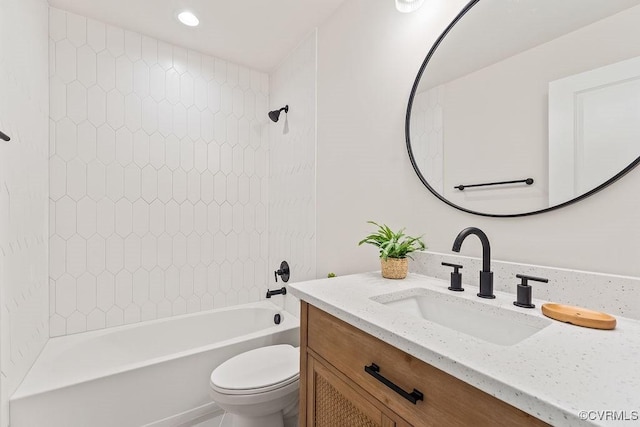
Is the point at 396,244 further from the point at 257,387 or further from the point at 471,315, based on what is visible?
the point at 257,387

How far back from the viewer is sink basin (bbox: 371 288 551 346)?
2.52 feet

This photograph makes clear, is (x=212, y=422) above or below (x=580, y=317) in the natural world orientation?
below

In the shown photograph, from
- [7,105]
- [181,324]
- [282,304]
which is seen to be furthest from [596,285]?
[181,324]

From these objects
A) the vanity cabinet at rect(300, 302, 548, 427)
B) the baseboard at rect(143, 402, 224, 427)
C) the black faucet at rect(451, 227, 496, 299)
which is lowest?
the baseboard at rect(143, 402, 224, 427)

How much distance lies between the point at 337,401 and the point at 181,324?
1.69 m

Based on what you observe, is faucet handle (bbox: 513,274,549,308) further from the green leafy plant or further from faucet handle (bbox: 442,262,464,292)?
the green leafy plant

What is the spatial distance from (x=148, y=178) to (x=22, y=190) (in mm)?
760

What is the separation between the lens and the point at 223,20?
186cm

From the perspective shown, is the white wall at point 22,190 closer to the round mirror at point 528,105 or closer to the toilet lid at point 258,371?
the toilet lid at point 258,371

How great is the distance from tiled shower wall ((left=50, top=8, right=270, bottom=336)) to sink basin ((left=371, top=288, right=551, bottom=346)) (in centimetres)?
173

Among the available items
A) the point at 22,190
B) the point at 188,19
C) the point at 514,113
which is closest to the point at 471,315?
the point at 514,113

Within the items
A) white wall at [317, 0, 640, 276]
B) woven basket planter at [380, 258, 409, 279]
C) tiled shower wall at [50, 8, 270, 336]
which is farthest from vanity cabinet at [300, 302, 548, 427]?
tiled shower wall at [50, 8, 270, 336]

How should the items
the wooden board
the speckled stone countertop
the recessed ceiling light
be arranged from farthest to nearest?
the recessed ceiling light < the wooden board < the speckled stone countertop

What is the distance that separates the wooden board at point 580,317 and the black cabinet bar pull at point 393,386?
406mm
